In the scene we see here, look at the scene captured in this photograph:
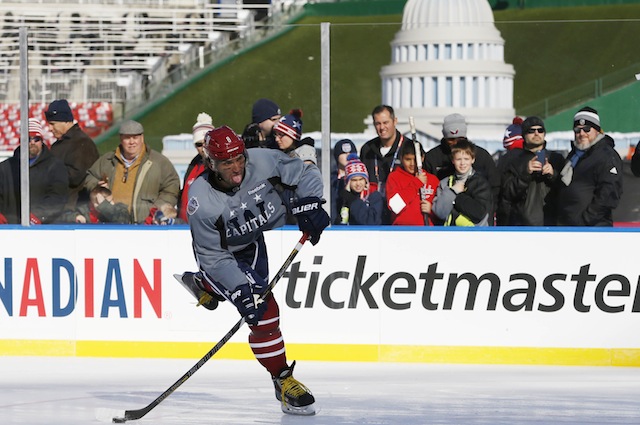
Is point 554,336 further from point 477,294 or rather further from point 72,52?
point 72,52

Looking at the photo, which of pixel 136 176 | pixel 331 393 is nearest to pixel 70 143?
pixel 136 176

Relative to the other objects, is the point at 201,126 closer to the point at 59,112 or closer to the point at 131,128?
the point at 131,128

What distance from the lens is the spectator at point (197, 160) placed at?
6.88 m

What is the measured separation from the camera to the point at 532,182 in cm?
674

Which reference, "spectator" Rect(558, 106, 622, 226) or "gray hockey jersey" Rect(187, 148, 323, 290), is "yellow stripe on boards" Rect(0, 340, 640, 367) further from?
"gray hockey jersey" Rect(187, 148, 323, 290)

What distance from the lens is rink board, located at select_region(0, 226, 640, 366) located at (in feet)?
21.9

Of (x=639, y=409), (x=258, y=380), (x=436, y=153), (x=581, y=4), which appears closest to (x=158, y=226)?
(x=258, y=380)

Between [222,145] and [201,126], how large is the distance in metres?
2.09

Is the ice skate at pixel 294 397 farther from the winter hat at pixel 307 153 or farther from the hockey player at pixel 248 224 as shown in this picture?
the winter hat at pixel 307 153

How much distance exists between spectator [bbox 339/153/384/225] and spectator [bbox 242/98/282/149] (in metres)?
0.48

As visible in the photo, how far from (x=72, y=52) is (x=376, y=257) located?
13.2ft

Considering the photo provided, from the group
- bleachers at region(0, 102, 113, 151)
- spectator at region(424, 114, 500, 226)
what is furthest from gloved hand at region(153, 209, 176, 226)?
spectator at region(424, 114, 500, 226)

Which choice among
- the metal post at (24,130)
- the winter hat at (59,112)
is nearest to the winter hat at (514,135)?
the winter hat at (59,112)

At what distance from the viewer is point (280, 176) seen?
521cm
